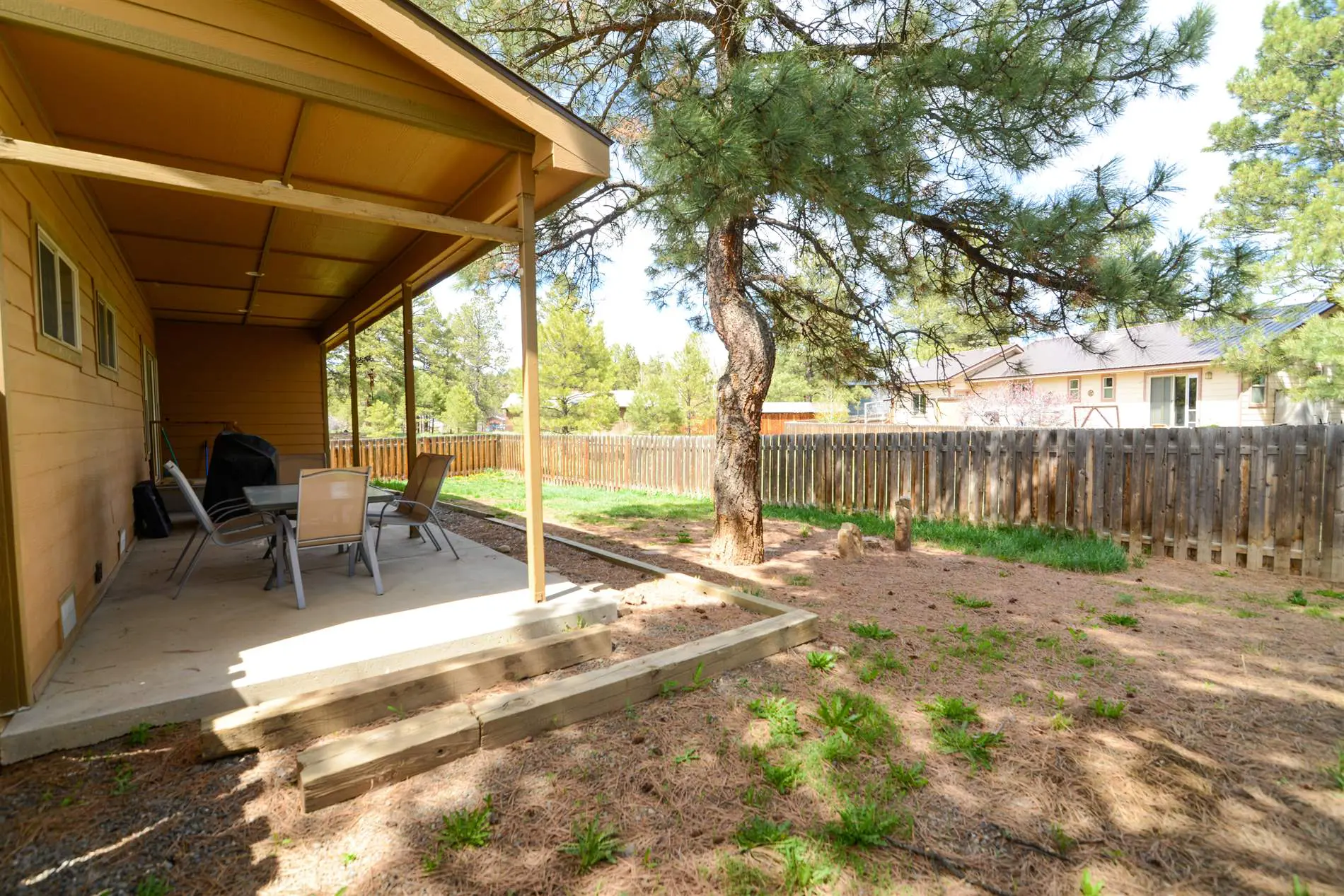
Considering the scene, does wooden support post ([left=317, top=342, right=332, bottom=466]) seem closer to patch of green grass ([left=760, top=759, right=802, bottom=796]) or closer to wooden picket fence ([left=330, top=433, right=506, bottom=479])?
wooden picket fence ([left=330, top=433, right=506, bottom=479])

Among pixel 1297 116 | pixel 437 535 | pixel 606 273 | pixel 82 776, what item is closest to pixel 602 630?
pixel 82 776

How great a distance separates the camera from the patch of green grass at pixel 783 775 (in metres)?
2.26

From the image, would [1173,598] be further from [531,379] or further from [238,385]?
[238,385]

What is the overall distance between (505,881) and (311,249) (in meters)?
6.19

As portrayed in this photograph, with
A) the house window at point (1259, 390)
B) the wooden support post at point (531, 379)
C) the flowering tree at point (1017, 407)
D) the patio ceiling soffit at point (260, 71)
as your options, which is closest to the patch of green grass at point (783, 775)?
the wooden support post at point (531, 379)

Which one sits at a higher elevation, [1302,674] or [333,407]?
[333,407]

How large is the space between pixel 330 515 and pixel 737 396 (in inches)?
136

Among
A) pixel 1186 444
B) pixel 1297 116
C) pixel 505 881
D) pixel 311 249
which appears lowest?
pixel 505 881

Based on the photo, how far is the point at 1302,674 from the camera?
316 centimetres

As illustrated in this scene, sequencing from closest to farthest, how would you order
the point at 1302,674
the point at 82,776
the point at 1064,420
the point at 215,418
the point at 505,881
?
1. the point at 505,881
2. the point at 82,776
3. the point at 1302,674
4. the point at 215,418
5. the point at 1064,420

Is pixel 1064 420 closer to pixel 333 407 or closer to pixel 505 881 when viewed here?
pixel 505 881

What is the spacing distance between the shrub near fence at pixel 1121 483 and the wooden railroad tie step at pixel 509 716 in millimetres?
4693

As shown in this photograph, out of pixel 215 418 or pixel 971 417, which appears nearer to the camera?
pixel 215 418

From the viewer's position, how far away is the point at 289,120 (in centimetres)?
358
